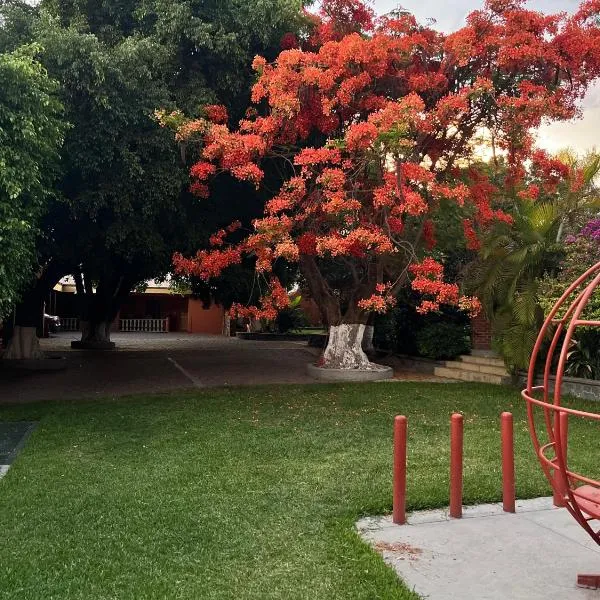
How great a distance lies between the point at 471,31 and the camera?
39.1 feet

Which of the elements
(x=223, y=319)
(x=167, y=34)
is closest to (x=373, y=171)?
(x=167, y=34)

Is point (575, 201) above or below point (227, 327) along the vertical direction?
above

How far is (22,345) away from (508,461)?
14261 mm

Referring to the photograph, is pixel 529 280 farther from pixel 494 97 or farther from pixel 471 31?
pixel 471 31

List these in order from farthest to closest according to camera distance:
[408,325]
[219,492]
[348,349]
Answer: [408,325], [348,349], [219,492]

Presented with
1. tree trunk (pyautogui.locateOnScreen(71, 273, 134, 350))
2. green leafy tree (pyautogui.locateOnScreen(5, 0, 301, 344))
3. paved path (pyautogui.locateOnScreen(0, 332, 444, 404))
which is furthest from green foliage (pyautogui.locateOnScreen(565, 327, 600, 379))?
tree trunk (pyautogui.locateOnScreen(71, 273, 134, 350))

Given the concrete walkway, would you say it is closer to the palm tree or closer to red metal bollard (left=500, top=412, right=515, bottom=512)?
red metal bollard (left=500, top=412, right=515, bottom=512)

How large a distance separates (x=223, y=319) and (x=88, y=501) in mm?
31416

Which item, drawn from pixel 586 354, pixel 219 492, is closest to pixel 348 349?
pixel 586 354

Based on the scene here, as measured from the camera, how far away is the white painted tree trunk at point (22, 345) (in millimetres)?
16438

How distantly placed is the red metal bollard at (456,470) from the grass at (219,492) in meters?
0.36

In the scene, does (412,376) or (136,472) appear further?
(412,376)

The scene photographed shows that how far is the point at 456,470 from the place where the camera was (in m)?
5.17

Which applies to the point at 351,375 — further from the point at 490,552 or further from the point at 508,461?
the point at 490,552
